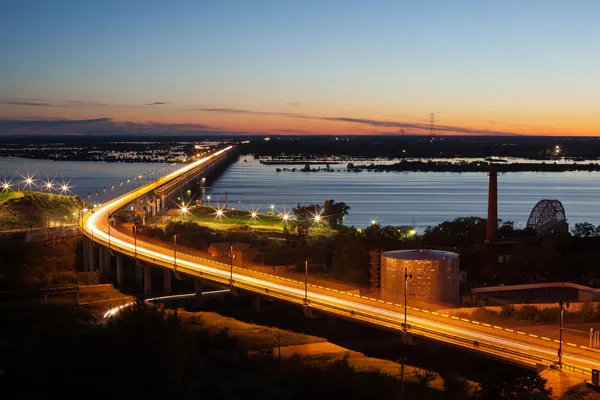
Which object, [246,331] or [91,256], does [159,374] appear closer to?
[246,331]

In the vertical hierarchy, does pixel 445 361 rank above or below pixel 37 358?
below

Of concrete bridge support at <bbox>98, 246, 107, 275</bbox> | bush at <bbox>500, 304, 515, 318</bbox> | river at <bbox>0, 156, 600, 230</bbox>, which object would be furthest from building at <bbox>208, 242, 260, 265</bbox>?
river at <bbox>0, 156, 600, 230</bbox>

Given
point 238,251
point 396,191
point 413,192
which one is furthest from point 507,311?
point 396,191

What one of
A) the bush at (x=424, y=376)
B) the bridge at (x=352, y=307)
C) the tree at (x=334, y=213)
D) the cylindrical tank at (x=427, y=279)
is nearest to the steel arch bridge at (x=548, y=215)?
the cylindrical tank at (x=427, y=279)

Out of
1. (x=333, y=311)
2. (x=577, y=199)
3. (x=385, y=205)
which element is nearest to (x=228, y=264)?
(x=333, y=311)

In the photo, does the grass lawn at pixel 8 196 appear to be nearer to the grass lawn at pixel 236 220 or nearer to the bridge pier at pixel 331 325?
the grass lawn at pixel 236 220

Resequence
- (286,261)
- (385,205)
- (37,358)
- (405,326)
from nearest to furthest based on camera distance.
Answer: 1. (37,358)
2. (405,326)
3. (286,261)
4. (385,205)

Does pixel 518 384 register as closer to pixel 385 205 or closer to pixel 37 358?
pixel 37 358

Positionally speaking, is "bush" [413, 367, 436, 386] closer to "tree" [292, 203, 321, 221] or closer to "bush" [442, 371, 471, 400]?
"bush" [442, 371, 471, 400]
